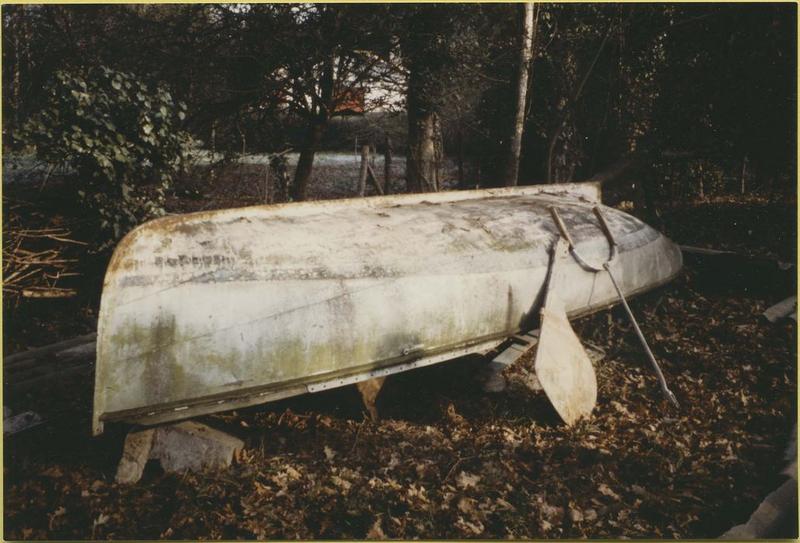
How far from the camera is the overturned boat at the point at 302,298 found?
9.88 feet

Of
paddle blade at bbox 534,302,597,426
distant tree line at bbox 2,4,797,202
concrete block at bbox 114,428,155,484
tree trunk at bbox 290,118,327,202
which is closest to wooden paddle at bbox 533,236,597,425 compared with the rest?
paddle blade at bbox 534,302,597,426

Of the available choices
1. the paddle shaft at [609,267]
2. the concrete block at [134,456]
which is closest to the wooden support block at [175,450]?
the concrete block at [134,456]

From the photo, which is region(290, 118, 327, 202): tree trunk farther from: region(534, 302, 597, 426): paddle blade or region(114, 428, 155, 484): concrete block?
region(114, 428, 155, 484): concrete block

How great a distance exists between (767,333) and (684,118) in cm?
486

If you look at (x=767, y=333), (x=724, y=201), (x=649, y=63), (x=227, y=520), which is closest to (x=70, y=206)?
(x=227, y=520)

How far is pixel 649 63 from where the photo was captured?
346 inches

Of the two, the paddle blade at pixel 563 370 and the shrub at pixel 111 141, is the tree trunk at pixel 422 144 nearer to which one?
the shrub at pixel 111 141

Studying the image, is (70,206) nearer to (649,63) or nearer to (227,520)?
(227,520)

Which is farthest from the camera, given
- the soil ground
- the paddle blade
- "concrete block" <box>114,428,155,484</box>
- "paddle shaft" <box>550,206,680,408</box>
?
"paddle shaft" <box>550,206,680,408</box>

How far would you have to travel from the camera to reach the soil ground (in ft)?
9.61

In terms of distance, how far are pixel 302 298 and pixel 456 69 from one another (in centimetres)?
556

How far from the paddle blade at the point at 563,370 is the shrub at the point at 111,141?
4.10 meters

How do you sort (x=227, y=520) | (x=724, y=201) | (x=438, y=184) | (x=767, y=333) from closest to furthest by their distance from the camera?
(x=227, y=520) → (x=767, y=333) → (x=438, y=184) → (x=724, y=201)

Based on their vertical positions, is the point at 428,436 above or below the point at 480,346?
below
